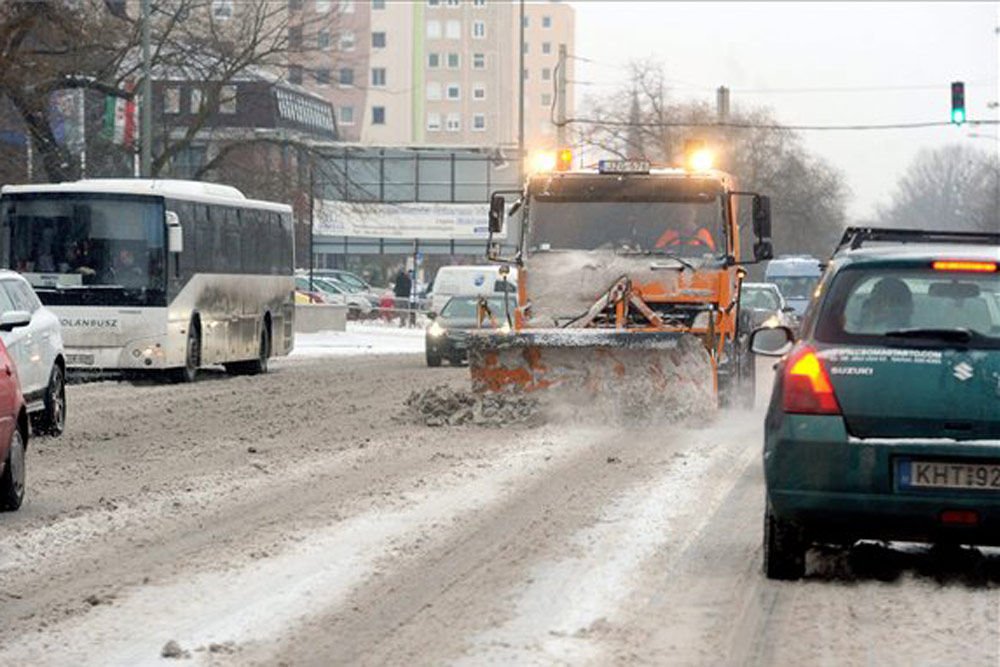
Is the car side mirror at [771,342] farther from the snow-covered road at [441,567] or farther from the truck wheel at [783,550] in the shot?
the truck wheel at [783,550]

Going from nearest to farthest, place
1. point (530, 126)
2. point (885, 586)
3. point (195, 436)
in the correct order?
1. point (885, 586)
2. point (195, 436)
3. point (530, 126)

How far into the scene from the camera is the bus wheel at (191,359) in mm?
29453

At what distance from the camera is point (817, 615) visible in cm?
898

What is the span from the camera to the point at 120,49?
41.4m

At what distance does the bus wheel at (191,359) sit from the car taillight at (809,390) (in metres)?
20.4

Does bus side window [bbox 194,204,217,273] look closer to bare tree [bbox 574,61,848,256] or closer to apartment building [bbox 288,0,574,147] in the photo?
bare tree [bbox 574,61,848,256]

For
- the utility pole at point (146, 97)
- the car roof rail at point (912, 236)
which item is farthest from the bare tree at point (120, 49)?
the car roof rail at point (912, 236)

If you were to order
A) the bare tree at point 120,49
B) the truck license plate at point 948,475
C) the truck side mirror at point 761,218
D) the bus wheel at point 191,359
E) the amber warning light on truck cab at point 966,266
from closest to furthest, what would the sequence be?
the truck license plate at point 948,475, the amber warning light on truck cab at point 966,266, the truck side mirror at point 761,218, the bus wheel at point 191,359, the bare tree at point 120,49

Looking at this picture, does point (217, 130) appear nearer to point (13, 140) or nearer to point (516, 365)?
point (13, 140)

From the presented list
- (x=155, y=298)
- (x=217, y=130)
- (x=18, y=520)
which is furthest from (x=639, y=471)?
(x=217, y=130)

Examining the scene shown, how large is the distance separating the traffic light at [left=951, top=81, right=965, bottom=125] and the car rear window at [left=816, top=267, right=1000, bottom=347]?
36.4 meters

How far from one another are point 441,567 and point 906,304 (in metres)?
2.60

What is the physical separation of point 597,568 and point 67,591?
8.39 feet

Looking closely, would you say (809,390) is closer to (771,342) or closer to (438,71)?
(771,342)
